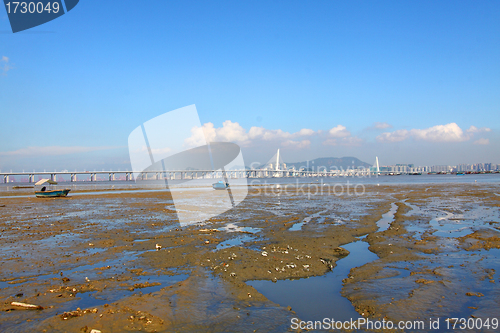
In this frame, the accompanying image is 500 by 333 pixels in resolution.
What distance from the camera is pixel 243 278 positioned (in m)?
8.78

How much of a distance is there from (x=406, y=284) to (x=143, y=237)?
11527 mm

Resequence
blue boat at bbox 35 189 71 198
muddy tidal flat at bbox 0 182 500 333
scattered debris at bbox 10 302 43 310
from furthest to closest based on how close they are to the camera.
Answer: blue boat at bbox 35 189 71 198, scattered debris at bbox 10 302 43 310, muddy tidal flat at bbox 0 182 500 333

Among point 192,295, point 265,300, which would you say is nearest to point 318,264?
point 265,300

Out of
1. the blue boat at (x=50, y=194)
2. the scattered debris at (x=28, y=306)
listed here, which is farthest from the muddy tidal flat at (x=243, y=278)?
the blue boat at (x=50, y=194)

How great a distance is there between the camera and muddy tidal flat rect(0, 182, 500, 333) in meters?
6.29

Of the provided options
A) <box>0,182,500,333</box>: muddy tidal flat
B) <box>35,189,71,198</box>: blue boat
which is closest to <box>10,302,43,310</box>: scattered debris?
<box>0,182,500,333</box>: muddy tidal flat

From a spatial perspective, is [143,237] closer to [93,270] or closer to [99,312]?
[93,270]

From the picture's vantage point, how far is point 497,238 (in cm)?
1328

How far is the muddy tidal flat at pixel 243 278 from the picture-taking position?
6.29 metres

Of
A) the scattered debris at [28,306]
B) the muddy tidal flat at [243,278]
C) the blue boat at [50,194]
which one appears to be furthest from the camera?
the blue boat at [50,194]

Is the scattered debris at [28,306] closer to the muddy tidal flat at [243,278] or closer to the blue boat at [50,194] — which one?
the muddy tidal flat at [243,278]

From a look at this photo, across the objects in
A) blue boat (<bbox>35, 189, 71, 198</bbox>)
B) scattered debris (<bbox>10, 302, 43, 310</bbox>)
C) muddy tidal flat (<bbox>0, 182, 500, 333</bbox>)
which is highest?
blue boat (<bbox>35, 189, 71, 198</bbox>)

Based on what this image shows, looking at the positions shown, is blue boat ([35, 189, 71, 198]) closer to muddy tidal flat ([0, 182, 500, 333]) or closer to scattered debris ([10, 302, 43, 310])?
muddy tidal flat ([0, 182, 500, 333])

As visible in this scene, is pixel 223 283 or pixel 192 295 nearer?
pixel 192 295
